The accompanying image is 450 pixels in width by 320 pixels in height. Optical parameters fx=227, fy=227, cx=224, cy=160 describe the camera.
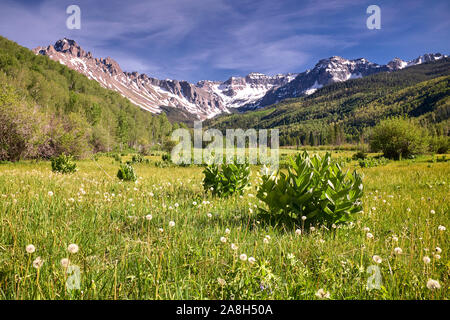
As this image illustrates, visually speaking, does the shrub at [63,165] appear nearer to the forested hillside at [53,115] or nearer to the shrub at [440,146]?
the forested hillside at [53,115]

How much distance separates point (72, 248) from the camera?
162 cm

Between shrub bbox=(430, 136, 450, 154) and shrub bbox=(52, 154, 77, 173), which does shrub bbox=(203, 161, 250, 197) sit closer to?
shrub bbox=(52, 154, 77, 173)

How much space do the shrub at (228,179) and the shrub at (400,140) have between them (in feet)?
100

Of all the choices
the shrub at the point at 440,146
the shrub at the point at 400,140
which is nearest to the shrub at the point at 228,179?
the shrub at the point at 400,140

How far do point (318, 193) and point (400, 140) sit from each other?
34826 millimetres

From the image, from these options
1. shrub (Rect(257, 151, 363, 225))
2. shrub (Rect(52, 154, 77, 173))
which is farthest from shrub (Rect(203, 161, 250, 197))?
shrub (Rect(52, 154, 77, 173))

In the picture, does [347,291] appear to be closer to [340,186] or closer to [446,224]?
[340,186]

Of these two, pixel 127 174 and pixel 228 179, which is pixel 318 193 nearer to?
pixel 228 179

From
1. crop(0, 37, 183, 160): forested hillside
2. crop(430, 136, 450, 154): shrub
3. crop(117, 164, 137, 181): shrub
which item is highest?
crop(0, 37, 183, 160): forested hillside

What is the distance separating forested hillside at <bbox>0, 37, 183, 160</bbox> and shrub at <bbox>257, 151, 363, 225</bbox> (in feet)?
74.4

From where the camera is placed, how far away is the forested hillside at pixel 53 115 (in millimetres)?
18453

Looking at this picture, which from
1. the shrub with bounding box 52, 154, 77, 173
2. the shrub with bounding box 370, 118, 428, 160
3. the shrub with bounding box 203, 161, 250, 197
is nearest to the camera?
the shrub with bounding box 203, 161, 250, 197

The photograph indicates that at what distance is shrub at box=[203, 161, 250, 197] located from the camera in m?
7.08
